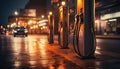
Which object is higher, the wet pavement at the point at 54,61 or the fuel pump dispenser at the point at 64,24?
the fuel pump dispenser at the point at 64,24

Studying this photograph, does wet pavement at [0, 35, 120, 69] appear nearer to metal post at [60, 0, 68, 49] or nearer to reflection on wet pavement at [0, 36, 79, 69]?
reflection on wet pavement at [0, 36, 79, 69]

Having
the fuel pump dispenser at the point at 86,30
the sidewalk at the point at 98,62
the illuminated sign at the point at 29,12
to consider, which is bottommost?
the sidewalk at the point at 98,62

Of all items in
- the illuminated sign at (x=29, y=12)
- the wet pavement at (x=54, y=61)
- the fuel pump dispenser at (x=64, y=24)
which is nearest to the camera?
the wet pavement at (x=54, y=61)

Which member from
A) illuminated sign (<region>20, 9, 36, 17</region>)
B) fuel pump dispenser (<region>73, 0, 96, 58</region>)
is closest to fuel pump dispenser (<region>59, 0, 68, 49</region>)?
fuel pump dispenser (<region>73, 0, 96, 58</region>)

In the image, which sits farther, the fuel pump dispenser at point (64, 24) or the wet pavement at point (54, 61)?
the fuel pump dispenser at point (64, 24)

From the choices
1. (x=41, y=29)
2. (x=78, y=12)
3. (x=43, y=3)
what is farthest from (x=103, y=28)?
(x=43, y=3)

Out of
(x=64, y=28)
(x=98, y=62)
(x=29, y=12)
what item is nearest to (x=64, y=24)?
(x=64, y=28)

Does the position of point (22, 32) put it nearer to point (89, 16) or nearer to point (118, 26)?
point (118, 26)

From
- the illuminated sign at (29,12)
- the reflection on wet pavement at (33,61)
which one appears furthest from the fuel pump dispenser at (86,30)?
the illuminated sign at (29,12)

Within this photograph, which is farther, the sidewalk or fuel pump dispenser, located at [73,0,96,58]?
fuel pump dispenser, located at [73,0,96,58]

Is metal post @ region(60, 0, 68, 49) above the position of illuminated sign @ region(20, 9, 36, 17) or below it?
below

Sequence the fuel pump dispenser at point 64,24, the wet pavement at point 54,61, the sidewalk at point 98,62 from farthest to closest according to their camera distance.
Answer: the fuel pump dispenser at point 64,24 → the wet pavement at point 54,61 → the sidewalk at point 98,62

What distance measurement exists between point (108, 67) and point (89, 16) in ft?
12.4

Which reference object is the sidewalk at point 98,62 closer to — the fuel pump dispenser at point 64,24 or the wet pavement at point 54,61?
the wet pavement at point 54,61
